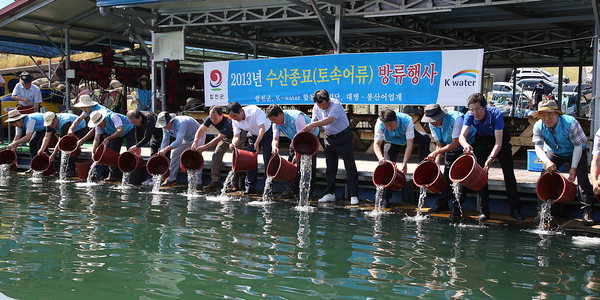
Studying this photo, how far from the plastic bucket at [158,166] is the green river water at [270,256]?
7.40 feet

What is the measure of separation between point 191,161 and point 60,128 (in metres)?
3.55

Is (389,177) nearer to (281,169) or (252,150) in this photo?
(281,169)

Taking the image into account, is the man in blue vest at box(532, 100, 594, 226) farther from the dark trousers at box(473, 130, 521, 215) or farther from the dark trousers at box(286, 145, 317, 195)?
the dark trousers at box(286, 145, 317, 195)

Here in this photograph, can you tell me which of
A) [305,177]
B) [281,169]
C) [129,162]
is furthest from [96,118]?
[305,177]

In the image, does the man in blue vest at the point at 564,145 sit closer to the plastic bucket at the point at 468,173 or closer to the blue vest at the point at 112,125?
the plastic bucket at the point at 468,173

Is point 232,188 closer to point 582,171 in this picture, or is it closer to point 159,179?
point 159,179

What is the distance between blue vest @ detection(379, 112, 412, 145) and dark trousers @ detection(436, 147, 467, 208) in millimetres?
643

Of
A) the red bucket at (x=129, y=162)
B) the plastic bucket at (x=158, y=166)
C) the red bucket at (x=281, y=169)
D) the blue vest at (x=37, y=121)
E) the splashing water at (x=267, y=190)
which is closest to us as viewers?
the red bucket at (x=281, y=169)

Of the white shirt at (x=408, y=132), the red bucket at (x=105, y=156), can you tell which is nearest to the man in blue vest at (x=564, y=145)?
the white shirt at (x=408, y=132)

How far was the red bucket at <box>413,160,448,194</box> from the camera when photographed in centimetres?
848

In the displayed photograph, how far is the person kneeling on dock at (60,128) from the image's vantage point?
41.1 feet

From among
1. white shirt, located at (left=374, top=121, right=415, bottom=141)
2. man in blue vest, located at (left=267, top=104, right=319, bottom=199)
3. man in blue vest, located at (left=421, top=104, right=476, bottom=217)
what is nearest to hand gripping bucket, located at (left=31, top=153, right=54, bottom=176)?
man in blue vest, located at (left=267, top=104, right=319, bottom=199)

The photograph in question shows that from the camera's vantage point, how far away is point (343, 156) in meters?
9.59

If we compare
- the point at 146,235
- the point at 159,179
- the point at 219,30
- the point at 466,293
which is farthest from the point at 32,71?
the point at 466,293
